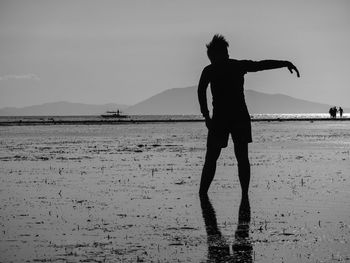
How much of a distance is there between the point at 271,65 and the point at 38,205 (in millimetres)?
3804

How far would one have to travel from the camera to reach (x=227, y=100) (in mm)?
8836

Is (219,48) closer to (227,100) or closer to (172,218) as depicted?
(227,100)

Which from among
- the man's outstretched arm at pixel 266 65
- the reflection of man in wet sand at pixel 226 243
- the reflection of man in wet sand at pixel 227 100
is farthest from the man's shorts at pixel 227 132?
the reflection of man in wet sand at pixel 226 243

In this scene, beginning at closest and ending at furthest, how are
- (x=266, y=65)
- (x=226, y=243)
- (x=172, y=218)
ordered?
(x=226, y=243) < (x=172, y=218) < (x=266, y=65)

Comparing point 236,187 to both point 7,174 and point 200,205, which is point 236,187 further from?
point 7,174

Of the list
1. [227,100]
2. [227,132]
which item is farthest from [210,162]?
[227,100]

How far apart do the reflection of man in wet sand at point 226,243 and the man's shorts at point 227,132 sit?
44.4 inches

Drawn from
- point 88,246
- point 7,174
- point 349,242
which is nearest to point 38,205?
point 88,246

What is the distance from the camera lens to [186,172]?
14.3 metres

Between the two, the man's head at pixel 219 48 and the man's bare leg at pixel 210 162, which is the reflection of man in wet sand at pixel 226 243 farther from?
the man's head at pixel 219 48

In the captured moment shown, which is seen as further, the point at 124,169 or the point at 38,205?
the point at 124,169

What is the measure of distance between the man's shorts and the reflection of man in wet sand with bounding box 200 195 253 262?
1129 mm

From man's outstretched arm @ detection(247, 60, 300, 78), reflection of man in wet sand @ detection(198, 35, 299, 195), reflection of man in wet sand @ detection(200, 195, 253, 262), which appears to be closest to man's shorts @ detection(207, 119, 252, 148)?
reflection of man in wet sand @ detection(198, 35, 299, 195)

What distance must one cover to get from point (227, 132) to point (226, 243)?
3290 millimetres
